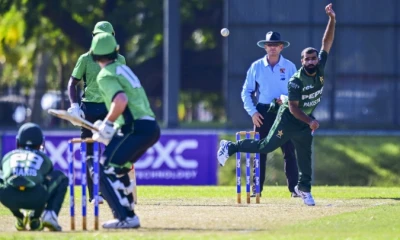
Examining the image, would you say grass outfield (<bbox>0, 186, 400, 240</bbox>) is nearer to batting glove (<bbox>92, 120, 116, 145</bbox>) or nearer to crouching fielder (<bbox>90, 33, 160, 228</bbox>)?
crouching fielder (<bbox>90, 33, 160, 228</bbox>)

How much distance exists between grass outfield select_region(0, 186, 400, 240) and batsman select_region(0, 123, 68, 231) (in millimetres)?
242

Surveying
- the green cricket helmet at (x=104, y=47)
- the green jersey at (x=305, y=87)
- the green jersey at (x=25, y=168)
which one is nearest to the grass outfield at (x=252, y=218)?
the green jersey at (x=25, y=168)

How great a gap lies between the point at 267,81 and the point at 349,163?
365 inches

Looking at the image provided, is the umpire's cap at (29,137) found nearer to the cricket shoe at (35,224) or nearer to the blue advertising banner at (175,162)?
the cricket shoe at (35,224)

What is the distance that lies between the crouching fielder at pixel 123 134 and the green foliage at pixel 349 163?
39.9ft

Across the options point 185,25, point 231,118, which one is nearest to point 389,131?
point 231,118

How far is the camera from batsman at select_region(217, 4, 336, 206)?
13734 mm

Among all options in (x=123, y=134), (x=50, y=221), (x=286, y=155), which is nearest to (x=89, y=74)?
(x=286, y=155)

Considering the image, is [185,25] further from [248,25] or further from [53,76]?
[248,25]

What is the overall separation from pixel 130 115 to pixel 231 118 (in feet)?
37.3

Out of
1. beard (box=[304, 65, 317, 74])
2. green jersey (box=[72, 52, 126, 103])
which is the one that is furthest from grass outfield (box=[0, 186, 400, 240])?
beard (box=[304, 65, 317, 74])

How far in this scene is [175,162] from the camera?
77.0ft

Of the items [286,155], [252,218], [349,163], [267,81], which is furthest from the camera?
→ [349,163]

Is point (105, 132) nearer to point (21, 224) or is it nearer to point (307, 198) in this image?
point (21, 224)
